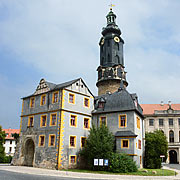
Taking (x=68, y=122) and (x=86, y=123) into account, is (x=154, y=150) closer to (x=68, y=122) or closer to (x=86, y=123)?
(x=86, y=123)

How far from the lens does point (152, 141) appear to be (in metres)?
33.3

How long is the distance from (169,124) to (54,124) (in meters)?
37.8

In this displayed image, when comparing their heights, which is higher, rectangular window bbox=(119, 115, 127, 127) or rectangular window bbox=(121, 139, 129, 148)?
rectangular window bbox=(119, 115, 127, 127)

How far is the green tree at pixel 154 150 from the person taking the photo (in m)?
31.5

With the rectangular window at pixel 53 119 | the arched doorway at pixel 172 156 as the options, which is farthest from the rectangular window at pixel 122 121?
the arched doorway at pixel 172 156

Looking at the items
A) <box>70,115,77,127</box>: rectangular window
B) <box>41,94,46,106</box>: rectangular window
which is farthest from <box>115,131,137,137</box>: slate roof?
<box>41,94,46,106</box>: rectangular window

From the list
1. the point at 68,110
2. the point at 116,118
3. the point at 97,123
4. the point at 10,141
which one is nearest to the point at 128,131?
the point at 116,118

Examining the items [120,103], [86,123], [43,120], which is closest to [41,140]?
[43,120]

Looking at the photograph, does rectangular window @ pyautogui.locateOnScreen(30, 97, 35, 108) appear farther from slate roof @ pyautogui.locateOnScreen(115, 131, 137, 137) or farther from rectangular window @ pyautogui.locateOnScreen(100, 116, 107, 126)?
slate roof @ pyautogui.locateOnScreen(115, 131, 137, 137)

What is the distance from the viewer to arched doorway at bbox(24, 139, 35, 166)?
105ft

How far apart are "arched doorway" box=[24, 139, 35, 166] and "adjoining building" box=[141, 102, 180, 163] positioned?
3401cm

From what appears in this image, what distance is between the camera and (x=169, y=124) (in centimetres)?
5747

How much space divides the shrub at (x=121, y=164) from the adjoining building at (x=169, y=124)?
3362 centimetres

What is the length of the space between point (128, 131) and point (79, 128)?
640 cm
